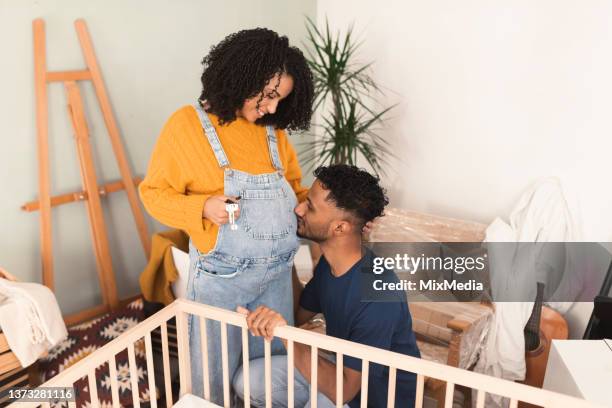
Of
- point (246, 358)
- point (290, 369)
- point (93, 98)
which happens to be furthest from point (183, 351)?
point (93, 98)

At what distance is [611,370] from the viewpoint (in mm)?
1302

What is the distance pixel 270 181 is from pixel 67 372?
2.14ft

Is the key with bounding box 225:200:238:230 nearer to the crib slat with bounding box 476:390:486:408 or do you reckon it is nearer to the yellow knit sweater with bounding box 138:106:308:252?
the yellow knit sweater with bounding box 138:106:308:252

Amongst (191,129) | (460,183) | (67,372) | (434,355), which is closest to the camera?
(67,372)

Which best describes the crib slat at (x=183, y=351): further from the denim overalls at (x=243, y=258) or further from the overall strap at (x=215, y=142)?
the overall strap at (x=215, y=142)

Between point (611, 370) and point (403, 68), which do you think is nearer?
point (611, 370)

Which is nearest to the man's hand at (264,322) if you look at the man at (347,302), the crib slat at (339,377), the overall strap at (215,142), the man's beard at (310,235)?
the man at (347,302)

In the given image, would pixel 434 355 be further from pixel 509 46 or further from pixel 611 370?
pixel 509 46

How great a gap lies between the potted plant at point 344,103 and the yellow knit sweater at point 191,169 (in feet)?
3.73

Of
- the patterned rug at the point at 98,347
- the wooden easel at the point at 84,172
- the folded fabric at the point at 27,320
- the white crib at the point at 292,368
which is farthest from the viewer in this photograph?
the wooden easel at the point at 84,172

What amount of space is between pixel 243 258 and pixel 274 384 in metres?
0.39

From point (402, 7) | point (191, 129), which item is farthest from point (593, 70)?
point (191, 129)

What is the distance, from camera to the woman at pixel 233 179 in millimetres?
1276

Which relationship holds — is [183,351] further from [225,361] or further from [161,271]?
[161,271]
